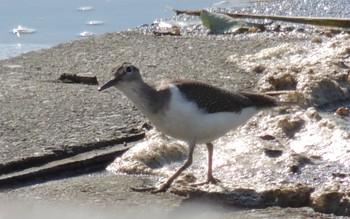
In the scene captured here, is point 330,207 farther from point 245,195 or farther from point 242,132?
point 242,132

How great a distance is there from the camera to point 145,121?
201 inches

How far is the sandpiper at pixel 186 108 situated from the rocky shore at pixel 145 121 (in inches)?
7.8

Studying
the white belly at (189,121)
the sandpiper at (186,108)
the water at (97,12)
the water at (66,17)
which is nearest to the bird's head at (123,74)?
the sandpiper at (186,108)

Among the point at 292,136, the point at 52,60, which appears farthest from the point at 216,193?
the point at 52,60

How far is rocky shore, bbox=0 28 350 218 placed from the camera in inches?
167

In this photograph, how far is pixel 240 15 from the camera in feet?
22.3

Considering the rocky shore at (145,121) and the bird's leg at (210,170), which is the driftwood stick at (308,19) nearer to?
the rocky shore at (145,121)

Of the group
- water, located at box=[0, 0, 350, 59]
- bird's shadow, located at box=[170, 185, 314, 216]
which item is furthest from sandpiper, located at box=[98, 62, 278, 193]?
water, located at box=[0, 0, 350, 59]

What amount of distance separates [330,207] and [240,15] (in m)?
2.87

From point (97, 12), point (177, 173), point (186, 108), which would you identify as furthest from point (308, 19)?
point (177, 173)

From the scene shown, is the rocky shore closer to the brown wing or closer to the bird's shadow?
the bird's shadow

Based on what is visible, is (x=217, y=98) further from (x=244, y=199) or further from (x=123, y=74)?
(x=244, y=199)

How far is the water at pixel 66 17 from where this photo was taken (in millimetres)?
6738

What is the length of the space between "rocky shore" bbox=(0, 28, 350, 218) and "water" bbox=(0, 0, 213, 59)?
34 centimetres
